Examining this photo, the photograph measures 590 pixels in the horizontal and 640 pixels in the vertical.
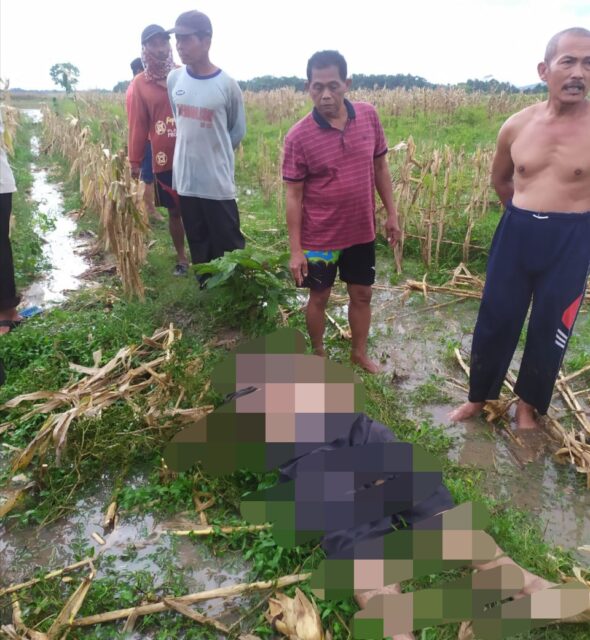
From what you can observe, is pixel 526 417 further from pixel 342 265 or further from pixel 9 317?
pixel 9 317

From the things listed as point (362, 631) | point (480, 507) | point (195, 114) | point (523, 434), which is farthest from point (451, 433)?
point (195, 114)

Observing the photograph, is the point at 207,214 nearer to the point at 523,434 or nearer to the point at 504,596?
the point at 523,434

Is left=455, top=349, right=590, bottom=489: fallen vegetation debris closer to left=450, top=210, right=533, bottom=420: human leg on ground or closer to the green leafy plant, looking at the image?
left=450, top=210, right=533, bottom=420: human leg on ground

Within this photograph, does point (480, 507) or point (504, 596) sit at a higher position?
point (480, 507)

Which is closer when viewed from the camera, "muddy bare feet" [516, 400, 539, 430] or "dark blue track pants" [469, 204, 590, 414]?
"dark blue track pants" [469, 204, 590, 414]

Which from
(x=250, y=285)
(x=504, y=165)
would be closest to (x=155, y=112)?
(x=250, y=285)

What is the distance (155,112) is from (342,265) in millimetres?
2353

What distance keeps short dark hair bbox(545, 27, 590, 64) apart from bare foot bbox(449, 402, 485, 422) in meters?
1.76

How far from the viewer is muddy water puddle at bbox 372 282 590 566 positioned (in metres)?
2.28

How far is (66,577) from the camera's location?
1.89m

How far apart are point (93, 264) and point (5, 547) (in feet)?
12.1

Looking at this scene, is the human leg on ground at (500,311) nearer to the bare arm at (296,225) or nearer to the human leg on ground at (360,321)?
the human leg on ground at (360,321)

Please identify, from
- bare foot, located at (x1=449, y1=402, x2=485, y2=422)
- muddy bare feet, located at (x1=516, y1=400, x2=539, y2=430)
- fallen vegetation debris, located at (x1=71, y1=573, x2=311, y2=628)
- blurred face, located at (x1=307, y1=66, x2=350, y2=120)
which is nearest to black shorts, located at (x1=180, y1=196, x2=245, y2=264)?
blurred face, located at (x1=307, y1=66, x2=350, y2=120)

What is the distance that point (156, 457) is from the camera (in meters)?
2.49
